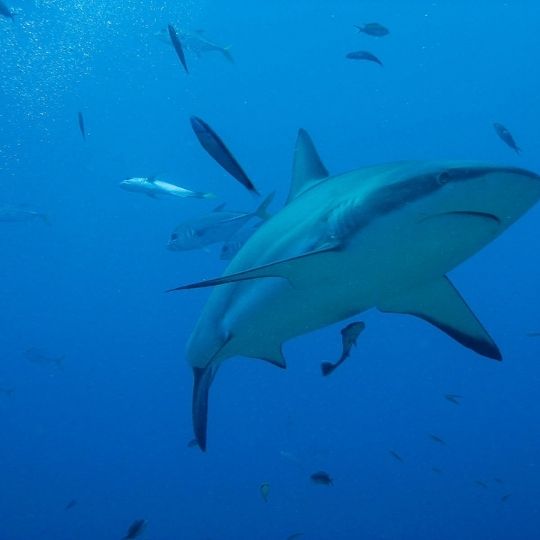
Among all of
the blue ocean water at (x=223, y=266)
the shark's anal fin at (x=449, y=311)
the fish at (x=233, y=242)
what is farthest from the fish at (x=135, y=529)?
the blue ocean water at (x=223, y=266)

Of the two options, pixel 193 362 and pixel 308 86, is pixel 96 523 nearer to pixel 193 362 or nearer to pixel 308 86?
pixel 193 362

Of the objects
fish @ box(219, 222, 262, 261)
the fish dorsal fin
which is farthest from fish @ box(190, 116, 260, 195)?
fish @ box(219, 222, 262, 261)

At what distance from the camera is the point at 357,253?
2.82m


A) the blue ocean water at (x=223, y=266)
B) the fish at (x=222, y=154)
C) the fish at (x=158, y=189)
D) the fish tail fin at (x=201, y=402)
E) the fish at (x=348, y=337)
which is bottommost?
the blue ocean water at (x=223, y=266)

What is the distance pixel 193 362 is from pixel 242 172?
5.54 ft

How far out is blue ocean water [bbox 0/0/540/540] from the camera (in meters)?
24.5

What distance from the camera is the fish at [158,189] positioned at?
6.99 metres

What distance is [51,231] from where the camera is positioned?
39.2 metres

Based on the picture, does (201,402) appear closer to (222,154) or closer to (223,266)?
(222,154)

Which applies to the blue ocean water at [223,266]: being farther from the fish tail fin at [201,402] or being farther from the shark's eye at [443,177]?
the shark's eye at [443,177]

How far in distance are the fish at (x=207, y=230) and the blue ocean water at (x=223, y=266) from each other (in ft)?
53.4

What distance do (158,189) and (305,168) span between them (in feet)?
12.5

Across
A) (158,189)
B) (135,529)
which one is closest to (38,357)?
(158,189)

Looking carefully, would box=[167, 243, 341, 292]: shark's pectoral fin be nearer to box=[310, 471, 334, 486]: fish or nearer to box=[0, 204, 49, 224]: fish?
box=[310, 471, 334, 486]: fish
